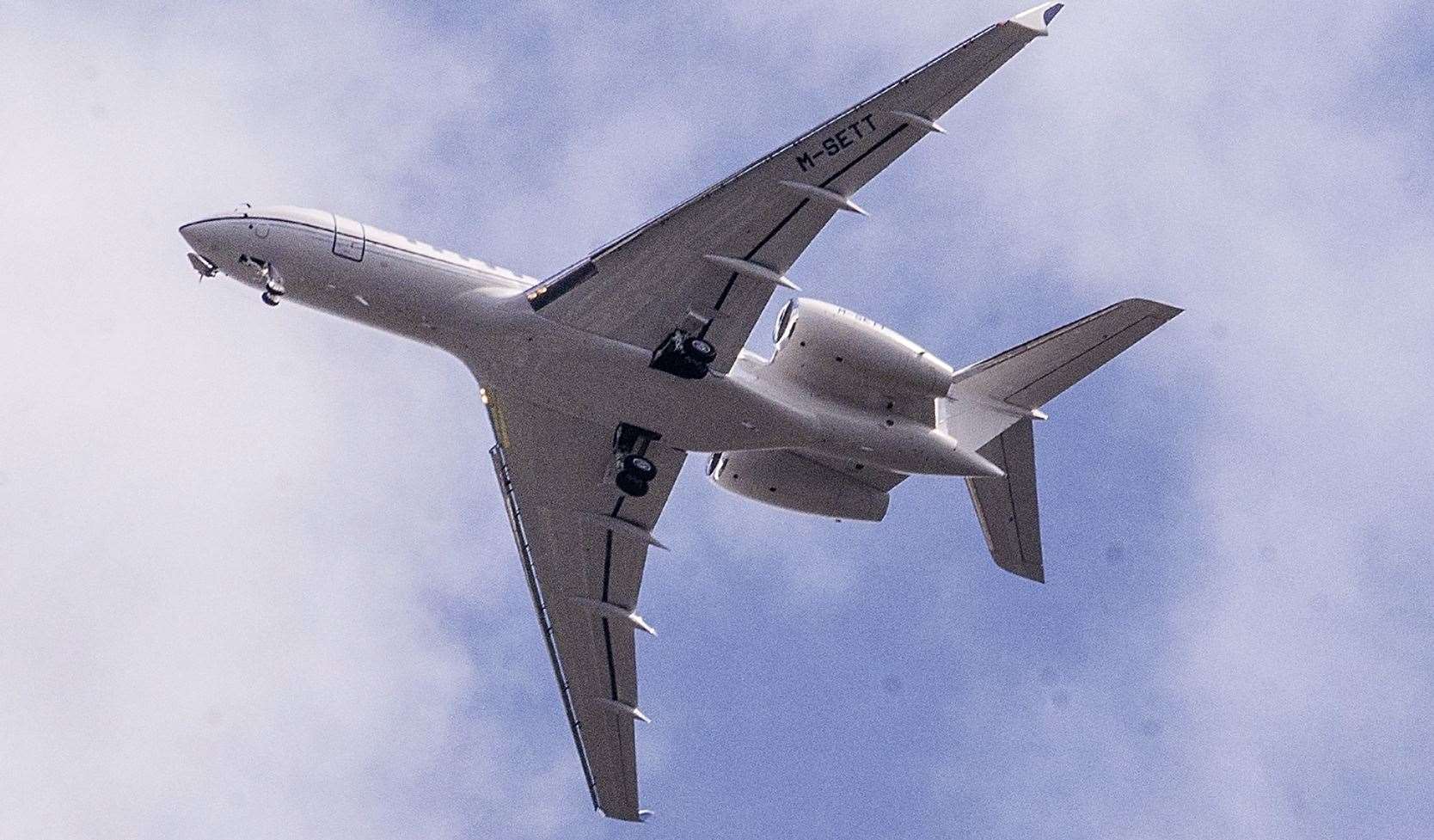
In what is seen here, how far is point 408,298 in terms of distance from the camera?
1834 inches

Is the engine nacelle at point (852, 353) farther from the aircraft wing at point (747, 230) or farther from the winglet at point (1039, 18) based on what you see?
the winglet at point (1039, 18)

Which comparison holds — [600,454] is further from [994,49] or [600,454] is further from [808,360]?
[994,49]

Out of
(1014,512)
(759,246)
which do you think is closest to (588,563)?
(1014,512)

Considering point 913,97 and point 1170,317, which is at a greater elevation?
point 913,97

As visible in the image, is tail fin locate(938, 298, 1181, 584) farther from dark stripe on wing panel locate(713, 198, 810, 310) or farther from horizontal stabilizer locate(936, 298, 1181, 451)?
dark stripe on wing panel locate(713, 198, 810, 310)

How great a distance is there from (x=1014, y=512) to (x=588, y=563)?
1099 centimetres

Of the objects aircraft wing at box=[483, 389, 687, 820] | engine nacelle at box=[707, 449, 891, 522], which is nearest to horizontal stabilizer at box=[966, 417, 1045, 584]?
engine nacelle at box=[707, 449, 891, 522]

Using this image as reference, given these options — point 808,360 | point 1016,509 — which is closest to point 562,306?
point 808,360

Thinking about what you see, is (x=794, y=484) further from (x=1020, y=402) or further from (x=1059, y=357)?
(x=1059, y=357)

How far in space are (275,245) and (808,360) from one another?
12.5 metres

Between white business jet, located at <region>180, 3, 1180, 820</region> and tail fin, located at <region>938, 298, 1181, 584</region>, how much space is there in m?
0.05

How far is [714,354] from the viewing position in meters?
47.0

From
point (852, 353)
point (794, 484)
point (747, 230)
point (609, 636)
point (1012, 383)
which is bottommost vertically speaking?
point (609, 636)

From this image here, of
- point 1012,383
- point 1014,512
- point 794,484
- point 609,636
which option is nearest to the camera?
point 1012,383
